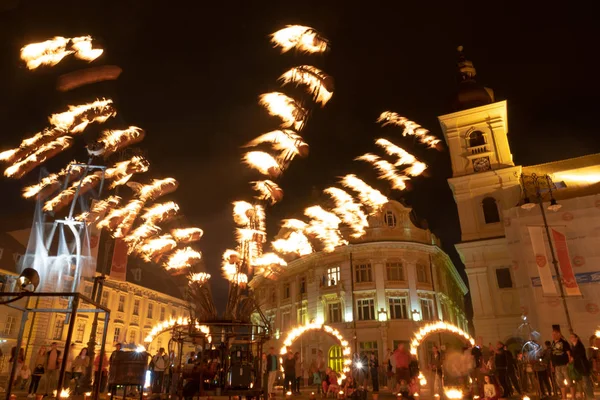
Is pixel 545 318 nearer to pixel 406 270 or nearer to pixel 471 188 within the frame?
pixel 471 188

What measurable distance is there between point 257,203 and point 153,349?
1635 inches

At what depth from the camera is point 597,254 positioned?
21906 mm

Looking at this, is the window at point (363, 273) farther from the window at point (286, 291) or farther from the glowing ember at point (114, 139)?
the glowing ember at point (114, 139)

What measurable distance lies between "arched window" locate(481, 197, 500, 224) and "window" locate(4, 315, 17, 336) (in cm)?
3948

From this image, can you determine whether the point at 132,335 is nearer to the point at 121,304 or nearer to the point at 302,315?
the point at 121,304

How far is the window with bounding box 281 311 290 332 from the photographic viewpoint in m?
40.0

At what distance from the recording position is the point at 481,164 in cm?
2997

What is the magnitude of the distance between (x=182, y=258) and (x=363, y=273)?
1980 cm

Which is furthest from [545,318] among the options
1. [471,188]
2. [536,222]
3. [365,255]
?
[365,255]

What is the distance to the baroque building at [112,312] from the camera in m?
35.0

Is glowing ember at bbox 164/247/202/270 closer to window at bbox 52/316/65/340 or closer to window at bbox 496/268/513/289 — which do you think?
window at bbox 496/268/513/289

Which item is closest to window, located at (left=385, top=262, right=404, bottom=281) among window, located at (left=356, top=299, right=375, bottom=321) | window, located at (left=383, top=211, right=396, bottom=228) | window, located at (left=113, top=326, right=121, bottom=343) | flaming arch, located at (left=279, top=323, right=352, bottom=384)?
window, located at (left=356, top=299, right=375, bottom=321)

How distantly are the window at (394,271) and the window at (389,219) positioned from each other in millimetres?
3594

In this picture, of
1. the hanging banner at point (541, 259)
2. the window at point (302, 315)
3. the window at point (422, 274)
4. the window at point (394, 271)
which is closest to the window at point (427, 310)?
the window at point (422, 274)
